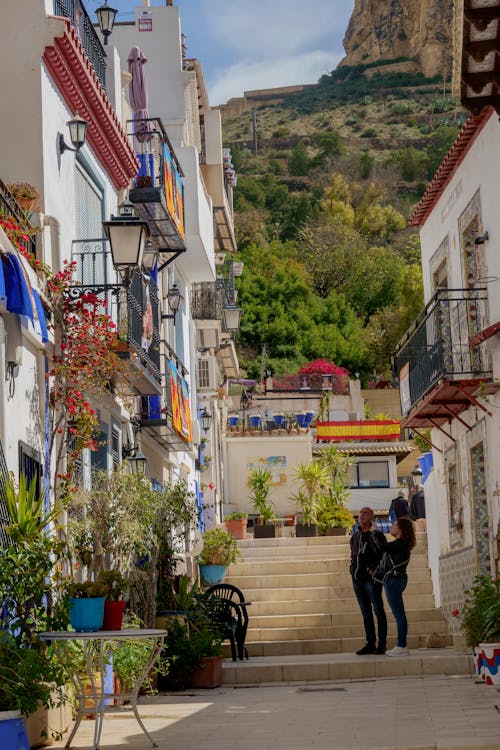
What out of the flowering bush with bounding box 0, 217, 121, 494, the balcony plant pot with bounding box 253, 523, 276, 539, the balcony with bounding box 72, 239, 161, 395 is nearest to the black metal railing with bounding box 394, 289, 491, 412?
the balcony with bounding box 72, 239, 161, 395

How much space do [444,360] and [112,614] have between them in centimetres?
927

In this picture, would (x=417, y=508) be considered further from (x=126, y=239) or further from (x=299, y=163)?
(x=299, y=163)

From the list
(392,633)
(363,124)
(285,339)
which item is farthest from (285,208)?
(392,633)

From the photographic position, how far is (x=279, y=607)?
22.2 metres

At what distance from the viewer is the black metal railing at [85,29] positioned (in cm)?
1441

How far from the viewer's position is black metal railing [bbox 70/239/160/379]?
1416 centimetres

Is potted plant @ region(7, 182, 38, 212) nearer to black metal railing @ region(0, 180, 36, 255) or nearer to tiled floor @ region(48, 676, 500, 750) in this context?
black metal railing @ region(0, 180, 36, 255)

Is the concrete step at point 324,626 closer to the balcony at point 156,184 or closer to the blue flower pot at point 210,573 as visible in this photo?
the blue flower pot at point 210,573

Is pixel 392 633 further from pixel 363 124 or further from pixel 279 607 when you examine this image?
pixel 363 124

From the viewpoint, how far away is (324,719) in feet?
36.1

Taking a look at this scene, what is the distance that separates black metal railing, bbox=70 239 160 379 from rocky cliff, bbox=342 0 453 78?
12273 centimetres

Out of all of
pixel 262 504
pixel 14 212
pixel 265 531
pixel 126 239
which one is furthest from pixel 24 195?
pixel 262 504

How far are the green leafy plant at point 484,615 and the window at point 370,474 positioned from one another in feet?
100

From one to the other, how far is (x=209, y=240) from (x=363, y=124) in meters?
107
